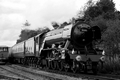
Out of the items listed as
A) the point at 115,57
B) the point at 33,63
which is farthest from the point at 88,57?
the point at 33,63

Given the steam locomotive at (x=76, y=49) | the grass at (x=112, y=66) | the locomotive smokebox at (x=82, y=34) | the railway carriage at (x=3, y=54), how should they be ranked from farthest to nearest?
the railway carriage at (x=3, y=54) → the grass at (x=112, y=66) → the locomotive smokebox at (x=82, y=34) → the steam locomotive at (x=76, y=49)

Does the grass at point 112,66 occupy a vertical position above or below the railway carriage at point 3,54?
below

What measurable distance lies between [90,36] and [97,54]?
138 cm

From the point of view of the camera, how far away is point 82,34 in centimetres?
1415

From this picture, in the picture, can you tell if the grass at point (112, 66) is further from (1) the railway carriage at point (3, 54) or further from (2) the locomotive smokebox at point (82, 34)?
(1) the railway carriage at point (3, 54)

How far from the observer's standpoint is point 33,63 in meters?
22.2

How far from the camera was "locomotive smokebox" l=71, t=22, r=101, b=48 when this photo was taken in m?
14.1

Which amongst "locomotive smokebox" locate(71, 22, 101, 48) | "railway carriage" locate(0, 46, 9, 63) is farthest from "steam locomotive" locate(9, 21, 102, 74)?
"railway carriage" locate(0, 46, 9, 63)

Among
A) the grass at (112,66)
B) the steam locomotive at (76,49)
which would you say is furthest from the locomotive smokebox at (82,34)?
the grass at (112,66)

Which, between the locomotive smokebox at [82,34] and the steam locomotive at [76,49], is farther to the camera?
the locomotive smokebox at [82,34]

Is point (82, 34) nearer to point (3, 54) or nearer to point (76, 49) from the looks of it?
point (76, 49)

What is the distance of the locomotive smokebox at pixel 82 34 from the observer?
14091 millimetres

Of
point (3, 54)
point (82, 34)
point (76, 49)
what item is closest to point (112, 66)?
point (76, 49)

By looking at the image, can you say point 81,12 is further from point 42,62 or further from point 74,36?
point 74,36
